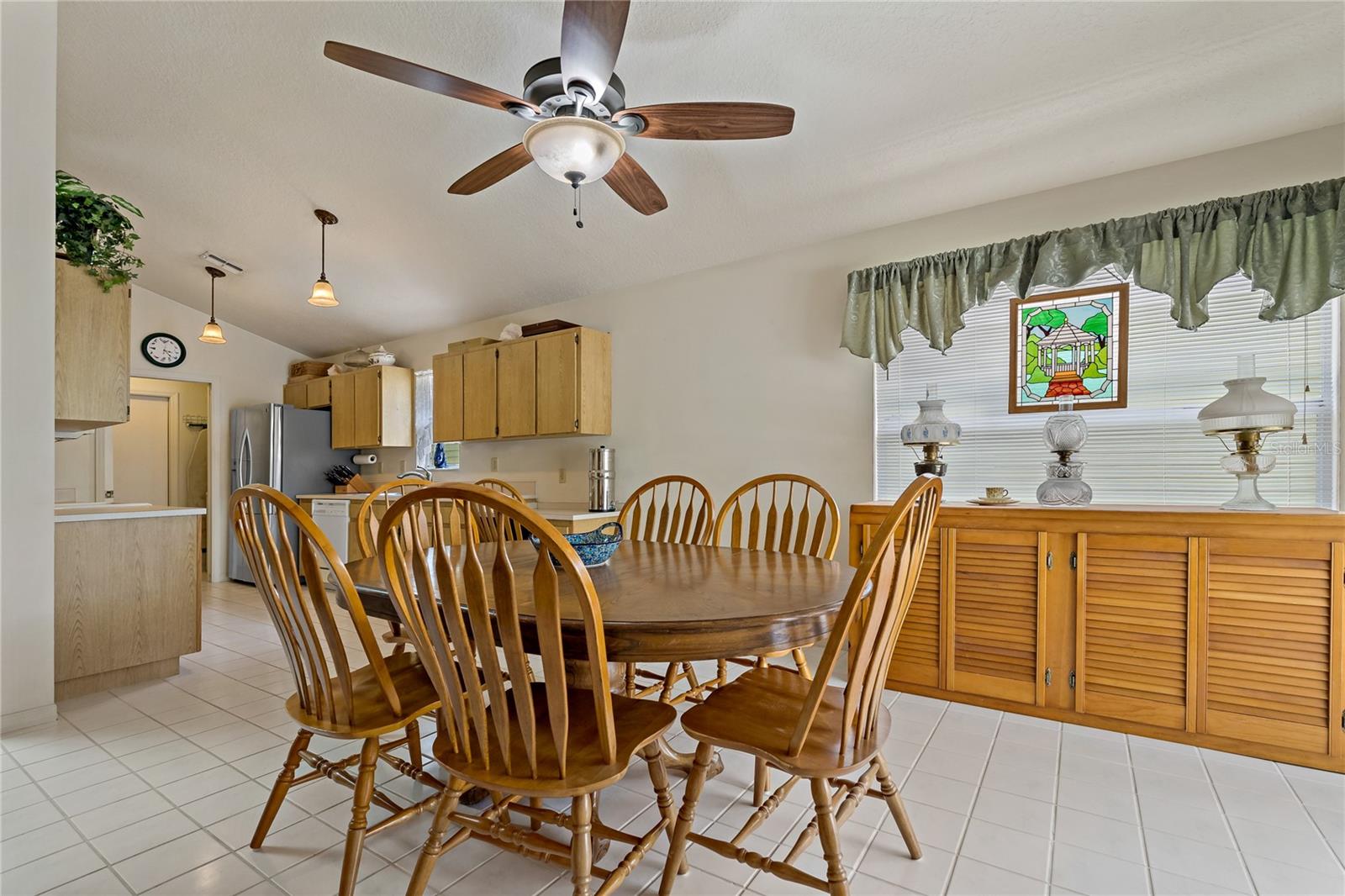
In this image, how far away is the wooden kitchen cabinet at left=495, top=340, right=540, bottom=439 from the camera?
4.50m

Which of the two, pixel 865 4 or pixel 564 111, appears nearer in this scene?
pixel 564 111

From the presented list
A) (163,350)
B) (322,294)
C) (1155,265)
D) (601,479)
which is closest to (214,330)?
(163,350)

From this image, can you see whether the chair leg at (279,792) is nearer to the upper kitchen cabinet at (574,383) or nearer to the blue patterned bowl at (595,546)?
the blue patterned bowl at (595,546)

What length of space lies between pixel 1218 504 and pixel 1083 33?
1938 millimetres

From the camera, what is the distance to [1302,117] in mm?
2363

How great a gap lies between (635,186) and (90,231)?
2.69 metres

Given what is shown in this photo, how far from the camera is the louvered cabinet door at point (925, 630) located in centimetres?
280

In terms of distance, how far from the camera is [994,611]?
2676mm

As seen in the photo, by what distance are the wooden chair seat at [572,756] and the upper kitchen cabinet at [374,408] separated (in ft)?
15.5

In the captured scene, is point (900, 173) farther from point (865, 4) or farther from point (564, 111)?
point (564, 111)

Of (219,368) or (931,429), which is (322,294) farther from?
(931,429)

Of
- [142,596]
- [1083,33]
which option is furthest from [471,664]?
[142,596]

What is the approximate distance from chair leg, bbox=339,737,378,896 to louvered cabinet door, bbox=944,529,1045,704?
233 centimetres

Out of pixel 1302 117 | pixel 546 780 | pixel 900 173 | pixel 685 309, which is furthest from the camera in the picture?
pixel 685 309
